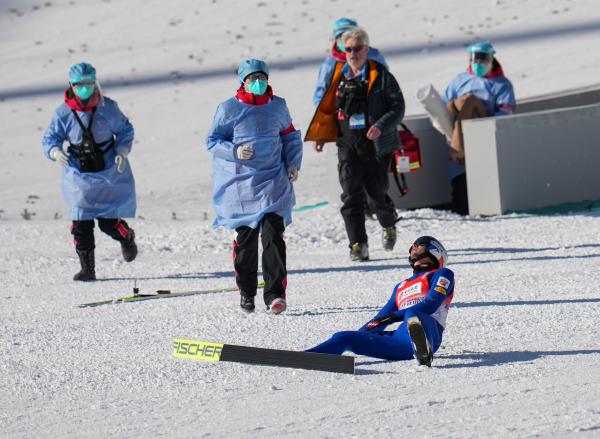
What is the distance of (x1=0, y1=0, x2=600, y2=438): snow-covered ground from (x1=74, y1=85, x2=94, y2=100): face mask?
143 cm

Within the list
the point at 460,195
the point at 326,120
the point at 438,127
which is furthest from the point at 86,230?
the point at 460,195

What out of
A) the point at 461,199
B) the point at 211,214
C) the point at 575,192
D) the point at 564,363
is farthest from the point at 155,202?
the point at 564,363

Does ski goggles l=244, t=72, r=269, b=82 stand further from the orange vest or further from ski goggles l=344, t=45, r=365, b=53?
the orange vest

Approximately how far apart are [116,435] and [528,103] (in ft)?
35.0

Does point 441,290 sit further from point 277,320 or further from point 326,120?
point 326,120

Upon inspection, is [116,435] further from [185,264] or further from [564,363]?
[185,264]

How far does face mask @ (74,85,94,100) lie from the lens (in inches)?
381

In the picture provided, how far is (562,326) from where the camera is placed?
6910 mm

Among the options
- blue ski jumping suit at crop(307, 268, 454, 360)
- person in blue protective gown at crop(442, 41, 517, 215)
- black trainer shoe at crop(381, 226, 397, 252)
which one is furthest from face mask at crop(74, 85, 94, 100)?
person in blue protective gown at crop(442, 41, 517, 215)

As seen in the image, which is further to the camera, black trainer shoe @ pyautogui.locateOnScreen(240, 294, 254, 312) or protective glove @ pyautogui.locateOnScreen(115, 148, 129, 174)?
protective glove @ pyautogui.locateOnScreen(115, 148, 129, 174)

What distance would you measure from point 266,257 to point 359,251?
2516 millimetres

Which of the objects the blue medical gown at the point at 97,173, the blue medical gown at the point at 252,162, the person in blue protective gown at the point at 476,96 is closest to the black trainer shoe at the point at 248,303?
the blue medical gown at the point at 252,162

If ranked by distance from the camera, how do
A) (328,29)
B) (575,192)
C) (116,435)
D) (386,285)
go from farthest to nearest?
(328,29)
(575,192)
(386,285)
(116,435)

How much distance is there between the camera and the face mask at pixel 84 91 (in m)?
9.69
